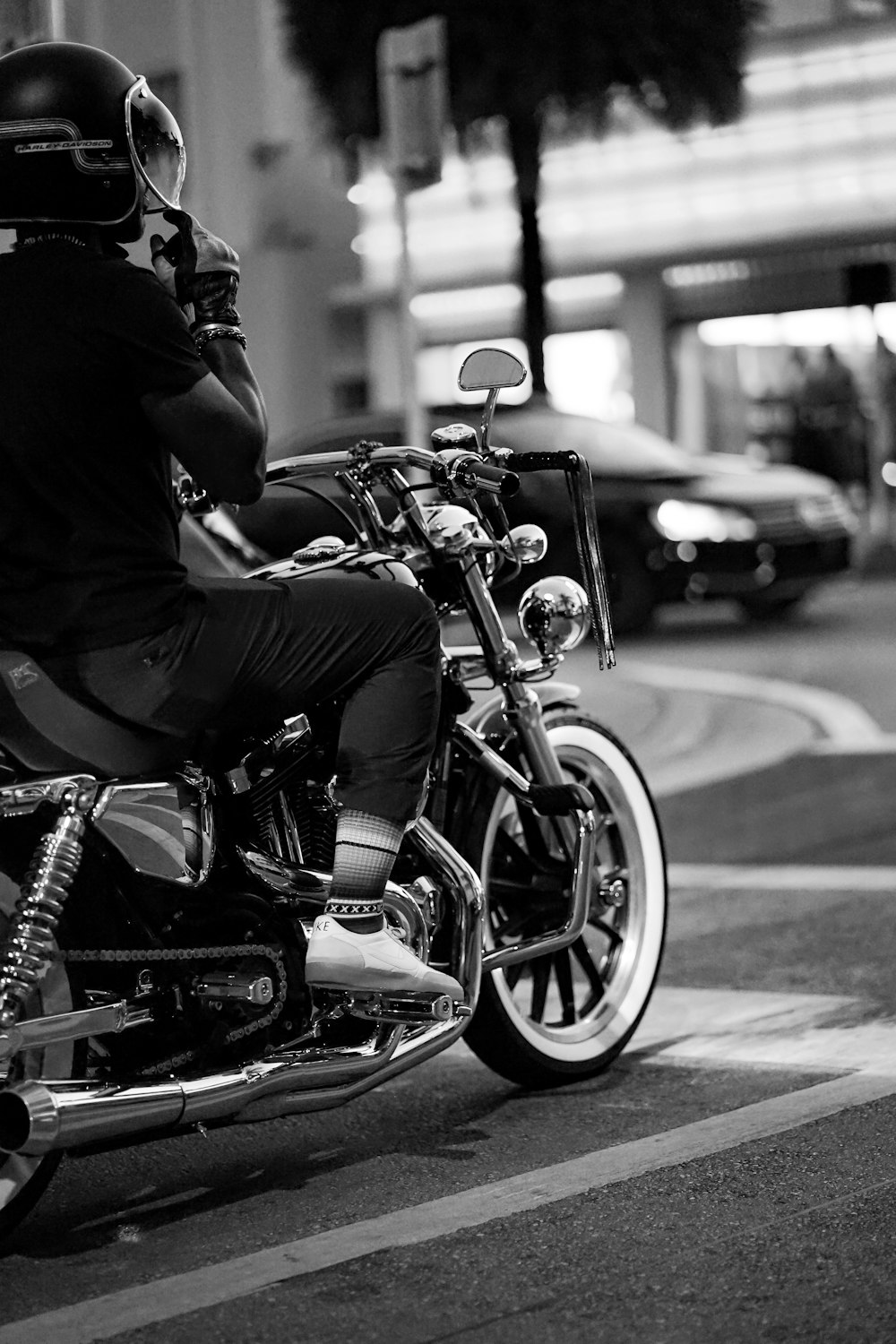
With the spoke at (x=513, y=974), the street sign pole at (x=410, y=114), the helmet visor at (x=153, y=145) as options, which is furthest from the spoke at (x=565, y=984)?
the street sign pole at (x=410, y=114)

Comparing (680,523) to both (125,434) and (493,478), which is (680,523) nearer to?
(493,478)

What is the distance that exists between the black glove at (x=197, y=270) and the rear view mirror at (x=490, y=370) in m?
0.61

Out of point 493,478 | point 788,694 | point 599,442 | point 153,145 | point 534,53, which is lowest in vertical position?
point 788,694

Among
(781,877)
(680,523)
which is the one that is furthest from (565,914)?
(680,523)

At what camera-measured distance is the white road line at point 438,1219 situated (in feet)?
11.4

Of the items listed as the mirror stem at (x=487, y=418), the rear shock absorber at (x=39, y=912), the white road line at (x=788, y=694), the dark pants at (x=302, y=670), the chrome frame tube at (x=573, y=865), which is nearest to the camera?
the rear shock absorber at (x=39, y=912)

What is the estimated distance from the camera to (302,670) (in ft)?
12.9

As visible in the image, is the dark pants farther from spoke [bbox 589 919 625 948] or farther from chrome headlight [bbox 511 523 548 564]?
spoke [bbox 589 919 625 948]

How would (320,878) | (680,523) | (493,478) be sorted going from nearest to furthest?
(320,878) → (493,478) → (680,523)

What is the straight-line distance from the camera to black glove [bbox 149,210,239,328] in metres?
3.85

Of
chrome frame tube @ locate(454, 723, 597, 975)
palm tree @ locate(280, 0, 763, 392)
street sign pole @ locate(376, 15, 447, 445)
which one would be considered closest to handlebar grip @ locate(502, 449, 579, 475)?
chrome frame tube @ locate(454, 723, 597, 975)

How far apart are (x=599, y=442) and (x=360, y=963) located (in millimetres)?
13001

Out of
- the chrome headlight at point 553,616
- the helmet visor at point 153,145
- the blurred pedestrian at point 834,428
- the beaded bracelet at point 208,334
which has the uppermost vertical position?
the helmet visor at point 153,145

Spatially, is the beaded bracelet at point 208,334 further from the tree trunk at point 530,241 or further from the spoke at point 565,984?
the tree trunk at point 530,241
